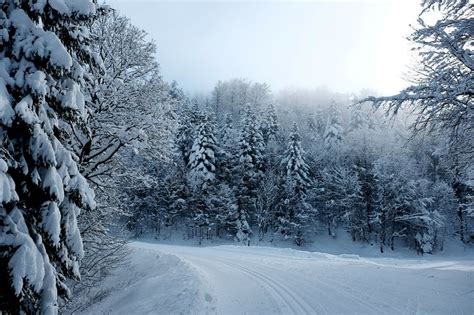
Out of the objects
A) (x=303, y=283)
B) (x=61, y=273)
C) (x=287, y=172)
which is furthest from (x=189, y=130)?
(x=61, y=273)

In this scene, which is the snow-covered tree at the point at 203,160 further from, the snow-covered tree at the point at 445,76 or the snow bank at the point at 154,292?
the snow-covered tree at the point at 445,76

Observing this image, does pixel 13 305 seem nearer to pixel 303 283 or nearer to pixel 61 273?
pixel 61 273

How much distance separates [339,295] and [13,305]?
9.53m

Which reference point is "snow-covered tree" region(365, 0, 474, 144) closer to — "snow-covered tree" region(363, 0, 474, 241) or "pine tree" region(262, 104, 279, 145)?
"snow-covered tree" region(363, 0, 474, 241)

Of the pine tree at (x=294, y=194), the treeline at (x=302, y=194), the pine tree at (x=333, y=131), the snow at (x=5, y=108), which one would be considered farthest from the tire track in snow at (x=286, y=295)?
the pine tree at (x=333, y=131)

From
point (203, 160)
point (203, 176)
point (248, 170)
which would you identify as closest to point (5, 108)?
point (248, 170)

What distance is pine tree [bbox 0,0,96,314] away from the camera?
17.9 ft

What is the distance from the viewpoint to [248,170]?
47.0 meters

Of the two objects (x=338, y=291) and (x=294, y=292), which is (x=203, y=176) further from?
(x=338, y=291)

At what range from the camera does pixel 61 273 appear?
23.8ft

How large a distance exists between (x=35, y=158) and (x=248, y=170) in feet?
136

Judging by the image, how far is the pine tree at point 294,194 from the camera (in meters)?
46.4

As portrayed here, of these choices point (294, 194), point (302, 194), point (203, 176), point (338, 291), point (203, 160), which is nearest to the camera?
point (338, 291)

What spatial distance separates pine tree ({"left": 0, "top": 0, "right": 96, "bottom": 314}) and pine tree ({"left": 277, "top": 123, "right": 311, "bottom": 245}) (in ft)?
135
